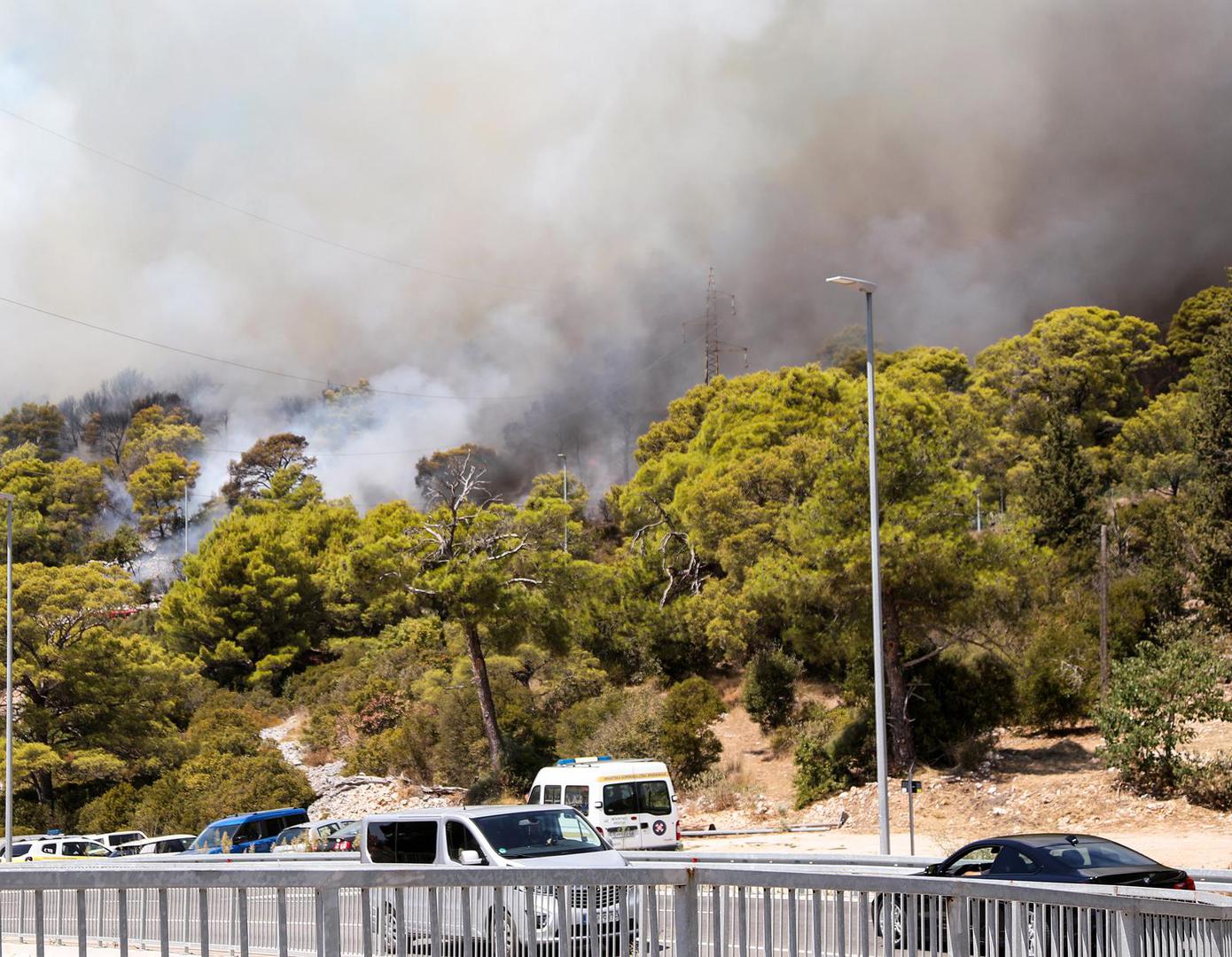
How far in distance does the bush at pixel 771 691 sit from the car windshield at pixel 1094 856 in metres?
30.4

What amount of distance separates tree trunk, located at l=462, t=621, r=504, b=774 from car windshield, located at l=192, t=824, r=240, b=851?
12.2 m

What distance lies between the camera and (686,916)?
692 centimetres

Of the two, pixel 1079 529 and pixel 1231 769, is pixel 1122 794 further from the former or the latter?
pixel 1079 529

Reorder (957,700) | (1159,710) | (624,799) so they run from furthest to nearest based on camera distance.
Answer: (957,700)
(1159,710)
(624,799)

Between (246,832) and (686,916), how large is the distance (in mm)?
23023

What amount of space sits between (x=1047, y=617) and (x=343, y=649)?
111 ft

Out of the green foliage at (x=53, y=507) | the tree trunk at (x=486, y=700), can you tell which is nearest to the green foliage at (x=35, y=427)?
the green foliage at (x=53, y=507)

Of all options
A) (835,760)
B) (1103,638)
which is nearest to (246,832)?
(835,760)

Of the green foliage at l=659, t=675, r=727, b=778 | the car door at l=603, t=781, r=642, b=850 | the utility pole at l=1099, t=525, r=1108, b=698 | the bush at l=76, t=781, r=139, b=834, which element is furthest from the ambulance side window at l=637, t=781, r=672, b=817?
the bush at l=76, t=781, r=139, b=834

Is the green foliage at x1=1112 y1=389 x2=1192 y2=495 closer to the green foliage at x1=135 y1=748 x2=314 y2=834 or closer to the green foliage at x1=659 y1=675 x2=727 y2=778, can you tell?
the green foliage at x1=659 y1=675 x2=727 y2=778

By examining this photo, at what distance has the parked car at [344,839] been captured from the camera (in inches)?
896

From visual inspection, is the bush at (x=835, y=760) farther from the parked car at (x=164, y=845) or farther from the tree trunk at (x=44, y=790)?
the tree trunk at (x=44, y=790)

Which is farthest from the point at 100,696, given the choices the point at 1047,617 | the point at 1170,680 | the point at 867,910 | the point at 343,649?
the point at 867,910

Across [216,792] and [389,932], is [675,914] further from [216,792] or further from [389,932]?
[216,792]
